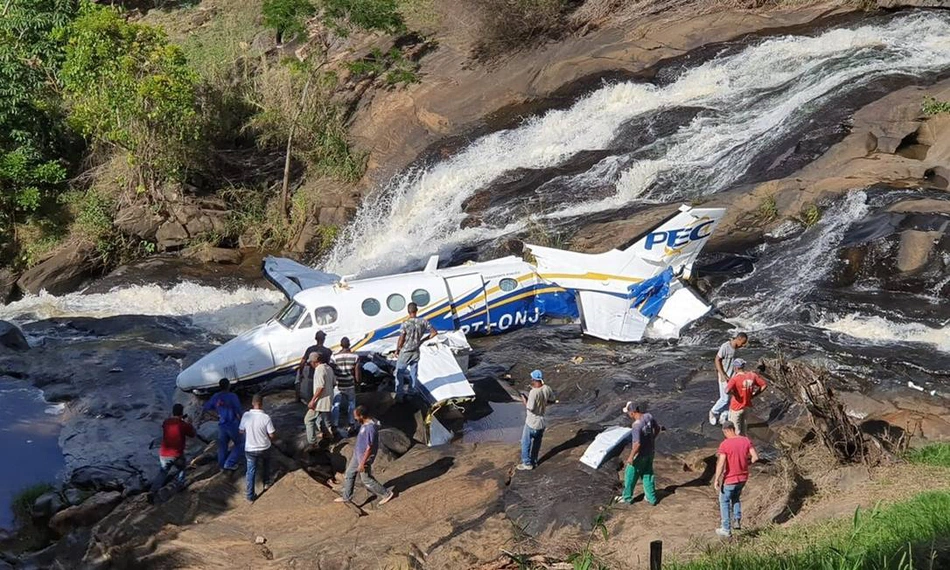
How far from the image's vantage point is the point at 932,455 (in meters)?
12.9

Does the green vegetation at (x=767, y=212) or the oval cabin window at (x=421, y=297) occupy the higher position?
the oval cabin window at (x=421, y=297)

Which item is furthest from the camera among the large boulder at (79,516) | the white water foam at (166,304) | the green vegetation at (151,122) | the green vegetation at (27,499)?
the green vegetation at (151,122)

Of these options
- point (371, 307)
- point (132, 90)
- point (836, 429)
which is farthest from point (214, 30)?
point (836, 429)

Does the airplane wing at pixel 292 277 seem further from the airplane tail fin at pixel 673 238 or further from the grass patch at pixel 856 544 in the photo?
the grass patch at pixel 856 544

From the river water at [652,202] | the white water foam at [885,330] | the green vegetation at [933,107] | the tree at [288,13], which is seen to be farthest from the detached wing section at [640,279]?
the tree at [288,13]

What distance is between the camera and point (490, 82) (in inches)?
1278

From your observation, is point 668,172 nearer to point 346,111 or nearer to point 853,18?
point 853,18

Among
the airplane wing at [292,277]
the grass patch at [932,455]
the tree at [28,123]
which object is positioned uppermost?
the tree at [28,123]

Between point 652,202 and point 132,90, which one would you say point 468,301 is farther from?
point 132,90

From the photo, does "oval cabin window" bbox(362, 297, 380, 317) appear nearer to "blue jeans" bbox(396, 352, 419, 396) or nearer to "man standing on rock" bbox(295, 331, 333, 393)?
"man standing on rock" bbox(295, 331, 333, 393)

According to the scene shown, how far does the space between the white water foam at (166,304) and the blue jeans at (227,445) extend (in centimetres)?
880

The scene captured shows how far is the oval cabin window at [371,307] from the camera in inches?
688

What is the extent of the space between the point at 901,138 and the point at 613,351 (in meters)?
10.2

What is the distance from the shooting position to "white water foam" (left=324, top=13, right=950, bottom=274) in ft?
81.9
